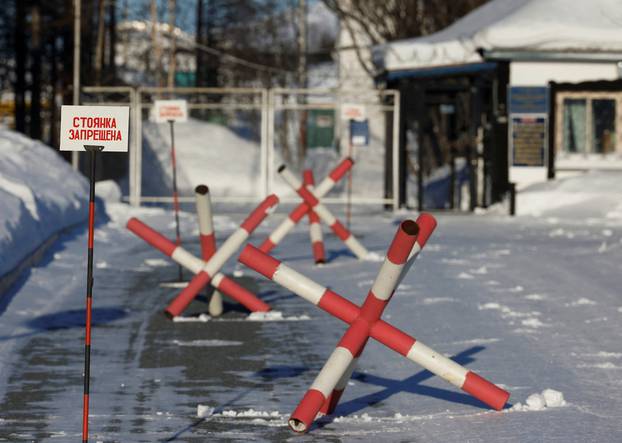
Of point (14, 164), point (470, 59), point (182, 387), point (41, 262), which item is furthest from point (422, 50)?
point (182, 387)

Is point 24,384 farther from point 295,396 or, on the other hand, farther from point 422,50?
point 422,50

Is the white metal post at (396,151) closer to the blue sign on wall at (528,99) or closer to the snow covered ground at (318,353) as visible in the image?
the blue sign on wall at (528,99)

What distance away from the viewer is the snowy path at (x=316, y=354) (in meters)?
8.95

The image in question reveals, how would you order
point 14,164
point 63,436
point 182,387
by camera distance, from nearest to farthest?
1. point 63,436
2. point 182,387
3. point 14,164

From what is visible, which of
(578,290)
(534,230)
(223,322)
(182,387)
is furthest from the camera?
(534,230)

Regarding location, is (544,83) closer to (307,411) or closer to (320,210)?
(320,210)

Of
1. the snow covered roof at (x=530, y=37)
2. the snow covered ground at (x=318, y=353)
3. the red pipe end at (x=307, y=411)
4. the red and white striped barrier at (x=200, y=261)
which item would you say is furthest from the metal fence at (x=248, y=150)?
the red pipe end at (x=307, y=411)

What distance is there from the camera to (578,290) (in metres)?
16.1

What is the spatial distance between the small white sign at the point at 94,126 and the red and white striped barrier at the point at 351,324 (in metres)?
0.98

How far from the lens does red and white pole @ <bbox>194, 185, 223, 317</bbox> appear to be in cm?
1346

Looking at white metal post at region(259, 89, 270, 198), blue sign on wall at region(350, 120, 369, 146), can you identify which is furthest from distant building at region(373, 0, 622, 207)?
blue sign on wall at region(350, 120, 369, 146)

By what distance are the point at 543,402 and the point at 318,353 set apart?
290 cm

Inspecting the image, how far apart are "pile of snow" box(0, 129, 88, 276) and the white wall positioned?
29.9ft

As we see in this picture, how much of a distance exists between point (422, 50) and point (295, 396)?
23.6 metres
